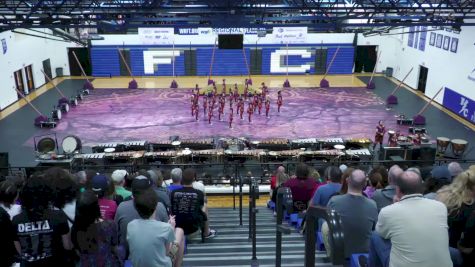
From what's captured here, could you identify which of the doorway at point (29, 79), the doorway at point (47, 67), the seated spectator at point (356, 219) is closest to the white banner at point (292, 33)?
the doorway at point (29, 79)

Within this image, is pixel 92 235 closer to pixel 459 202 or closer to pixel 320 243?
pixel 320 243

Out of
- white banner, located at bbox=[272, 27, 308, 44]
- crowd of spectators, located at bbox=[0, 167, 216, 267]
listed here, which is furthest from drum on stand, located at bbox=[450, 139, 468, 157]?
crowd of spectators, located at bbox=[0, 167, 216, 267]

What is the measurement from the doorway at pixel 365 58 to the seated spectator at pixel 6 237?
3166cm

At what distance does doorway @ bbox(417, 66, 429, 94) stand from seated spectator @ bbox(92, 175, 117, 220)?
80.9ft

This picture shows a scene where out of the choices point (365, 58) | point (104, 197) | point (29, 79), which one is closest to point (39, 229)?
point (104, 197)

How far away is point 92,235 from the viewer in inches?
151

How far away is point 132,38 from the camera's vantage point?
31797mm

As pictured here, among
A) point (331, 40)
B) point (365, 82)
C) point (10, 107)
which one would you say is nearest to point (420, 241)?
point (10, 107)

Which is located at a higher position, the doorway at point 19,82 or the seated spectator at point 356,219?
the seated spectator at point 356,219

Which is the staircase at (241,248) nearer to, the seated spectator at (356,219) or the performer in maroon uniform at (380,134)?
the seated spectator at (356,219)

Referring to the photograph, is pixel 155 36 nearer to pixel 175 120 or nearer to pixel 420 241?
pixel 175 120

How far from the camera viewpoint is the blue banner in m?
20.7

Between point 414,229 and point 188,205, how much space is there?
3.47 metres

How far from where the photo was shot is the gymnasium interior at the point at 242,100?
11.0m
